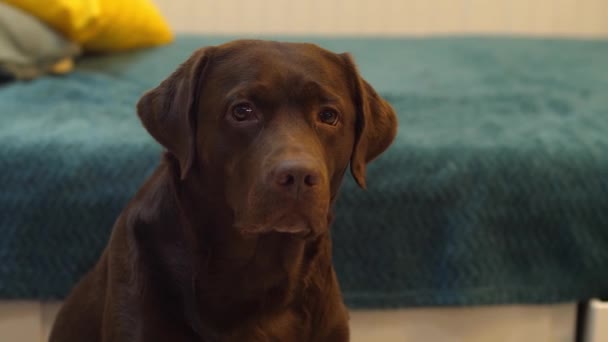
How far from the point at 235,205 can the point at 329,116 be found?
0.23 m

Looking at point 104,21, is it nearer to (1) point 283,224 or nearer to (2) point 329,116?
(2) point 329,116

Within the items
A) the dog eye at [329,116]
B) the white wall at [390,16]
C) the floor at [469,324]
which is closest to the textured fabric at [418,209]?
the floor at [469,324]

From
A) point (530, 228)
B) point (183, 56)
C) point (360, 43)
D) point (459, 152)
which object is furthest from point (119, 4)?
point (530, 228)

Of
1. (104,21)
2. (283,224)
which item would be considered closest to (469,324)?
(283,224)

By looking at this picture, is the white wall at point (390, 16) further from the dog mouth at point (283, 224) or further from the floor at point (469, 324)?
the dog mouth at point (283, 224)

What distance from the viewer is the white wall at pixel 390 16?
3.72 meters

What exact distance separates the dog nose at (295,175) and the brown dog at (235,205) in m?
0.03

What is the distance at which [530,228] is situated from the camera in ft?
5.85

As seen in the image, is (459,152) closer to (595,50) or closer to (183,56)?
(183,56)

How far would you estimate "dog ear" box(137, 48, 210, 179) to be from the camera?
1.27 m

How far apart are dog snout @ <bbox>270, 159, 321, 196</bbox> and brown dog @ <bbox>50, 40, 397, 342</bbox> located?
23 millimetres

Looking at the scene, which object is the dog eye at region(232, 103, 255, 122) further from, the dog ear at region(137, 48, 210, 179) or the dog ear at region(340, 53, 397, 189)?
the dog ear at region(340, 53, 397, 189)

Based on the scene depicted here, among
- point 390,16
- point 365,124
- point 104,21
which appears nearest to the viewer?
point 365,124

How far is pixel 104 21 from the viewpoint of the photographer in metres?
2.55
